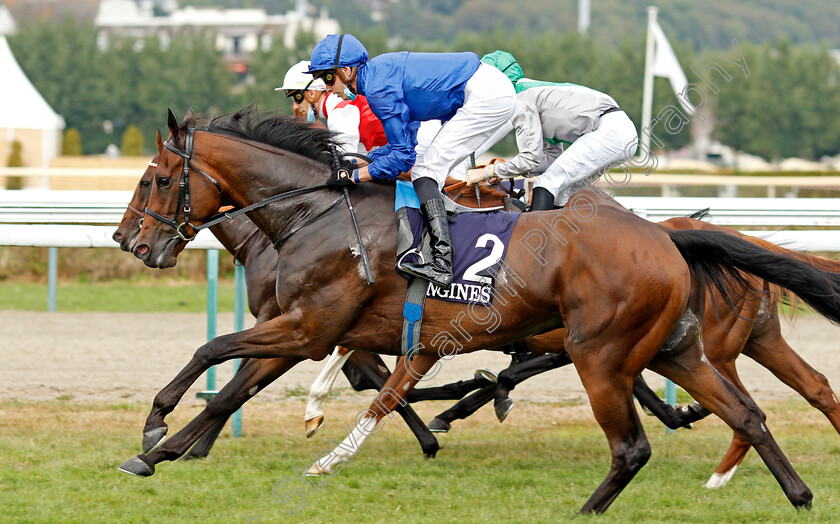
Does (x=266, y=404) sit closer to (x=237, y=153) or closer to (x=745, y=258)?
(x=237, y=153)

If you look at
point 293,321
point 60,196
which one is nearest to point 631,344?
point 293,321

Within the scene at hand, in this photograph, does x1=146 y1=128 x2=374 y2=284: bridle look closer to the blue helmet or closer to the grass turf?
the blue helmet

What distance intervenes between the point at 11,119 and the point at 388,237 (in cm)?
2335

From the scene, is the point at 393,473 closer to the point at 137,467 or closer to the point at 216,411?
the point at 216,411

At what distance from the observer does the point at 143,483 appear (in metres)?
4.54

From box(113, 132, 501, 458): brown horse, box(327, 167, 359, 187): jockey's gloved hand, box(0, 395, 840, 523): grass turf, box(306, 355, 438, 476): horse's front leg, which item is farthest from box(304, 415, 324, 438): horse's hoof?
box(327, 167, 359, 187): jockey's gloved hand

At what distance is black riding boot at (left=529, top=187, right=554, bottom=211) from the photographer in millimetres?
4891

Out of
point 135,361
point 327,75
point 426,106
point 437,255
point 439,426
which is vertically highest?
point 327,75

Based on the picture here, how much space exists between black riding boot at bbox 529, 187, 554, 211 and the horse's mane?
104 cm

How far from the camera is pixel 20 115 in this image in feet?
82.7

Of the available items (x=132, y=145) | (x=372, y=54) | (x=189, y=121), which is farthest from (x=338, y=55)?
(x=372, y=54)

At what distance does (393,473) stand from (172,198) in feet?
5.66

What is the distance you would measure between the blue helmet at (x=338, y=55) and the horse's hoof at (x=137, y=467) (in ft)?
6.04

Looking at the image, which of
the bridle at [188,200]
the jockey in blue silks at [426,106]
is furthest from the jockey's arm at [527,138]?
the bridle at [188,200]
